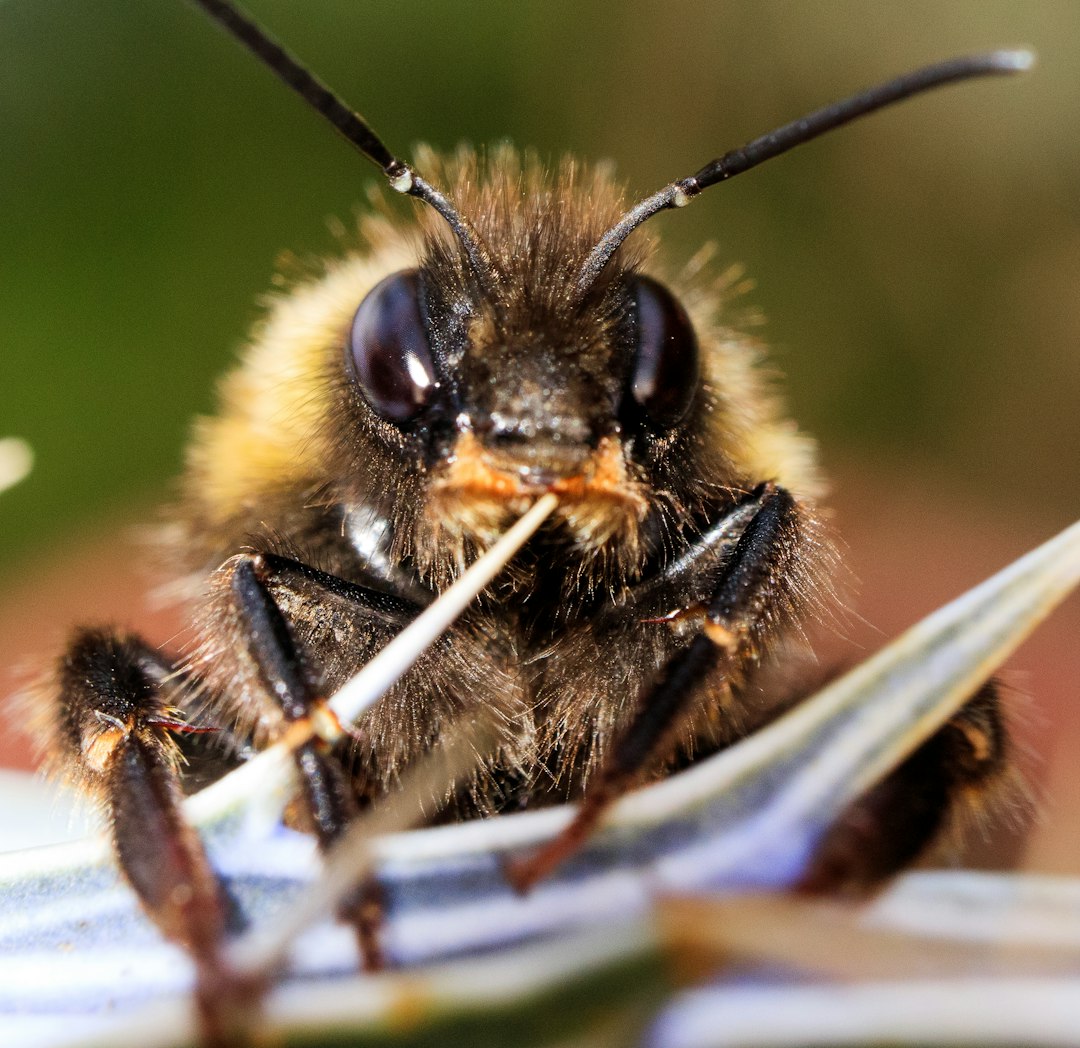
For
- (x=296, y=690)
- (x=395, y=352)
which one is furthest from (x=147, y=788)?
(x=395, y=352)

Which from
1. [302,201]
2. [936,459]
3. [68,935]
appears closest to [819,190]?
[936,459]

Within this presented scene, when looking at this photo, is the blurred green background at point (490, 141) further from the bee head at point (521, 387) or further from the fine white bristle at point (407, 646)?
the fine white bristle at point (407, 646)

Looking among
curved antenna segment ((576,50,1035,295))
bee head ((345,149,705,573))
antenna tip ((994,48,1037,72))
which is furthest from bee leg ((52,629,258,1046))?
antenna tip ((994,48,1037,72))

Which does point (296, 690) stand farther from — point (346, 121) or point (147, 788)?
point (346, 121)

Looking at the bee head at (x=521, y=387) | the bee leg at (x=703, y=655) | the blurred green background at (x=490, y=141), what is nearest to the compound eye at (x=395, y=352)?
the bee head at (x=521, y=387)

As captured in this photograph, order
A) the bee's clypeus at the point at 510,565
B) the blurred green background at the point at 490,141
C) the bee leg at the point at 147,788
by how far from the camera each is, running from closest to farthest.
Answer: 1. the bee leg at the point at 147,788
2. the bee's clypeus at the point at 510,565
3. the blurred green background at the point at 490,141

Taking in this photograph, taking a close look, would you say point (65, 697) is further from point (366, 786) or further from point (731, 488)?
point (731, 488)

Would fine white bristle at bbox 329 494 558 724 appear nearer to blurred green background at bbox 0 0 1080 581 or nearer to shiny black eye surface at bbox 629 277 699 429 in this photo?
shiny black eye surface at bbox 629 277 699 429
